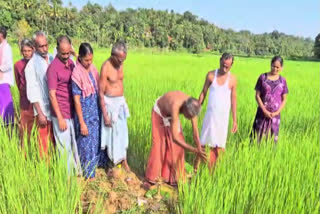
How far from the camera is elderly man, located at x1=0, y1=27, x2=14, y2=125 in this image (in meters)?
3.79

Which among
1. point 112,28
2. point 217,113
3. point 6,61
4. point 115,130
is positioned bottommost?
point 115,130

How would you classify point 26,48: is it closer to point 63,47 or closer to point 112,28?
point 63,47

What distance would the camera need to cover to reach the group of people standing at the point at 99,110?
258 cm

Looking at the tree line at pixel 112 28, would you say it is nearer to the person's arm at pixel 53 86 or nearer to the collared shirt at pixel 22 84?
the collared shirt at pixel 22 84

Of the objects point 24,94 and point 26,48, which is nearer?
point 24,94

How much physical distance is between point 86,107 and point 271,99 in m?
2.17

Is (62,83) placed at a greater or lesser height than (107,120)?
greater

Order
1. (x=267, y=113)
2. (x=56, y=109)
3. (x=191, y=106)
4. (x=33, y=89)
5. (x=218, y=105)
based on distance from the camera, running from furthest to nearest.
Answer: (x=267, y=113)
(x=218, y=105)
(x=33, y=89)
(x=56, y=109)
(x=191, y=106)

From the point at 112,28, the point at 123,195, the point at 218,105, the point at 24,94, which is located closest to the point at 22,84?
the point at 24,94

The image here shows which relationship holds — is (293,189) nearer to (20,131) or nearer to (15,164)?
(15,164)

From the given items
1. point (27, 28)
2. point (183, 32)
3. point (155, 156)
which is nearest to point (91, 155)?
point (155, 156)

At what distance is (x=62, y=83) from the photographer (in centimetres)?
266

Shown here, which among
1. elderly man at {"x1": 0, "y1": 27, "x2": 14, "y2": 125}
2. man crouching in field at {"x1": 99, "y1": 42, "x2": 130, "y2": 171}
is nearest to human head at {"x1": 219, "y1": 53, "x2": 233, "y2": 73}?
man crouching in field at {"x1": 99, "y1": 42, "x2": 130, "y2": 171}

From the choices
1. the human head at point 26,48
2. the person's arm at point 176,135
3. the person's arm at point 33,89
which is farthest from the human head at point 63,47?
the person's arm at point 176,135
